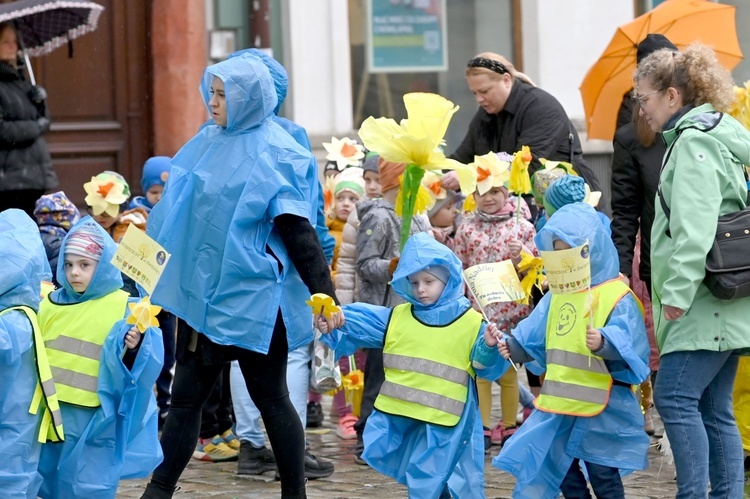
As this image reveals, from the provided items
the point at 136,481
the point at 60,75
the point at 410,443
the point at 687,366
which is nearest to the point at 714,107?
the point at 687,366

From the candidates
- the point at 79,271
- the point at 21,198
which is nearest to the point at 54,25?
the point at 21,198

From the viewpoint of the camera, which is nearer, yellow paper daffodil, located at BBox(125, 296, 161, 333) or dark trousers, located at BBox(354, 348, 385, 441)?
yellow paper daffodil, located at BBox(125, 296, 161, 333)

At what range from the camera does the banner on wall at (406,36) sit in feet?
41.3

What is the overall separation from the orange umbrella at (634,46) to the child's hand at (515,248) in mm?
1301

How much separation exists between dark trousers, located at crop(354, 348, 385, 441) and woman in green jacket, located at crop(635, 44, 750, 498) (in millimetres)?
2339

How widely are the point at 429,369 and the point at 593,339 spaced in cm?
74

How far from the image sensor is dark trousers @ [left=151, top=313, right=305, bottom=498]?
5.90 metres

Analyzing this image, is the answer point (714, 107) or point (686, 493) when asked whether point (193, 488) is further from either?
point (714, 107)

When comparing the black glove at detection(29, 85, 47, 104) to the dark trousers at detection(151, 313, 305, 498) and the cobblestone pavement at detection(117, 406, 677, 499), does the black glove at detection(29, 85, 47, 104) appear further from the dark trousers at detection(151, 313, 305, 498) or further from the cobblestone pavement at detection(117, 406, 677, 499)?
the dark trousers at detection(151, 313, 305, 498)

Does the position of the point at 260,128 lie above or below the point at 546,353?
above

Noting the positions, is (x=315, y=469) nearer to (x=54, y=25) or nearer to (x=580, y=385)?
(x=580, y=385)

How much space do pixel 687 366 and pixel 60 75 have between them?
7.07 metres

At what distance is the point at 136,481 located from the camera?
285 inches

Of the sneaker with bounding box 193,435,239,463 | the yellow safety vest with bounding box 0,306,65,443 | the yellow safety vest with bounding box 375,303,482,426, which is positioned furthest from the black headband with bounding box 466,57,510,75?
the yellow safety vest with bounding box 0,306,65,443
